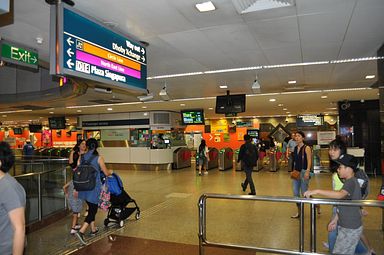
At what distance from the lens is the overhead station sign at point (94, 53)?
3.14 metres

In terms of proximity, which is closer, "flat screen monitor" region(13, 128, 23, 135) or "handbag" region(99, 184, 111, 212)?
"handbag" region(99, 184, 111, 212)

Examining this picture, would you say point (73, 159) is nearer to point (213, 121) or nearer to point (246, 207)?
point (246, 207)

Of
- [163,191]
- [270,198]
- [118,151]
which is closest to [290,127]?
[118,151]

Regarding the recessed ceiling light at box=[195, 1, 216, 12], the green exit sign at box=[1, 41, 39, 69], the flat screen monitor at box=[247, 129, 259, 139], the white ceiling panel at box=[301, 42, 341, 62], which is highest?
the recessed ceiling light at box=[195, 1, 216, 12]

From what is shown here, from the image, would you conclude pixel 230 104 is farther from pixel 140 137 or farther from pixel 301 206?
pixel 140 137

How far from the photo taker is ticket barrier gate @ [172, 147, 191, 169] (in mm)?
15847

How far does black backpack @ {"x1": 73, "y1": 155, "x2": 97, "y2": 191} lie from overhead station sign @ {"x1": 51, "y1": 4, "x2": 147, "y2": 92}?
1543 millimetres

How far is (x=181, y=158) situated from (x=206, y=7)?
12891mm

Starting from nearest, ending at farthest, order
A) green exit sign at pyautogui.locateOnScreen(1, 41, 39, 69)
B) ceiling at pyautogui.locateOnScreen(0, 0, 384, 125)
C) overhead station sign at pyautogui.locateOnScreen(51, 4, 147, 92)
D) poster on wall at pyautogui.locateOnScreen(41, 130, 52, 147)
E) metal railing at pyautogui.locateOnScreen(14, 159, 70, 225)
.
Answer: overhead station sign at pyautogui.locateOnScreen(51, 4, 147, 92) → ceiling at pyautogui.locateOnScreen(0, 0, 384, 125) → green exit sign at pyautogui.locateOnScreen(1, 41, 39, 69) → metal railing at pyautogui.locateOnScreen(14, 159, 70, 225) → poster on wall at pyautogui.locateOnScreen(41, 130, 52, 147)

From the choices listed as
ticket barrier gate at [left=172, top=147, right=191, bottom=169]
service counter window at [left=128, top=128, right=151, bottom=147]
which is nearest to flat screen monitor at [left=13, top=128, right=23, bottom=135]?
service counter window at [left=128, top=128, right=151, bottom=147]

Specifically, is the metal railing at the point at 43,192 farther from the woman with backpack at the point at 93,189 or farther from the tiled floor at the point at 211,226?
the woman with backpack at the point at 93,189

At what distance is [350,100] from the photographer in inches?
512

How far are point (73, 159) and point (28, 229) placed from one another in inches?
55.6

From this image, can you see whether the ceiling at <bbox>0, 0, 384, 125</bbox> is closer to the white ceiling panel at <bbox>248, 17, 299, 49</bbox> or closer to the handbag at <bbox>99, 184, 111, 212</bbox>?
the white ceiling panel at <bbox>248, 17, 299, 49</bbox>
